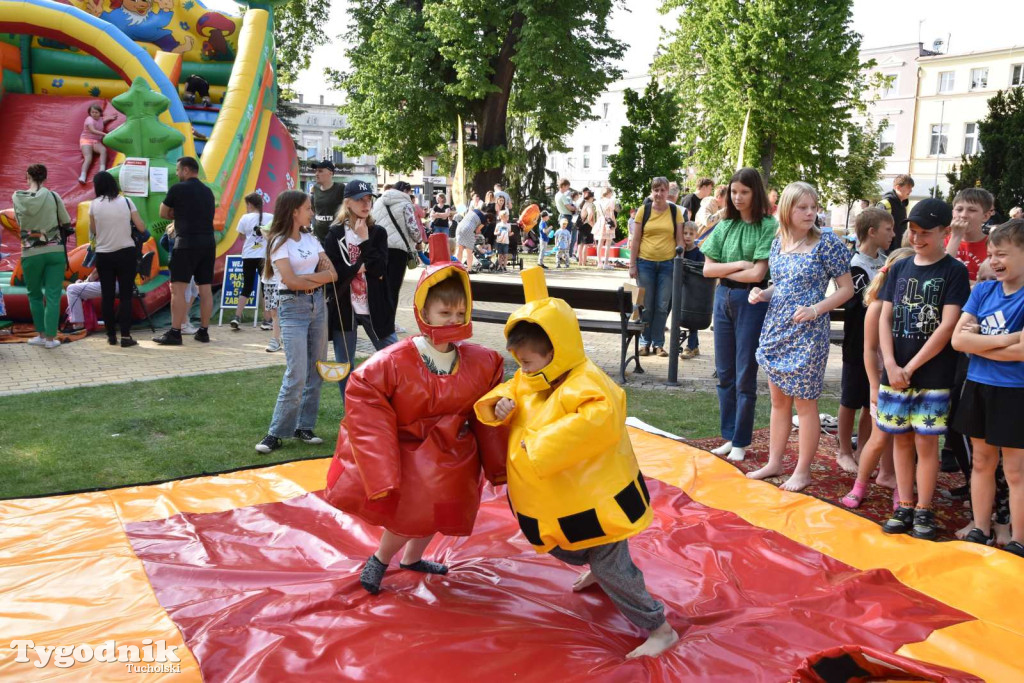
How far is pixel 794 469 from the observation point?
488cm

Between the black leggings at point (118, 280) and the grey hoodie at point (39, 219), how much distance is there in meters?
0.45

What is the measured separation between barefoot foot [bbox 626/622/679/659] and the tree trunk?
75.0 feet

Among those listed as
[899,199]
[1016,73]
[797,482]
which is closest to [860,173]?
[1016,73]

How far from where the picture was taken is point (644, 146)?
25359 mm

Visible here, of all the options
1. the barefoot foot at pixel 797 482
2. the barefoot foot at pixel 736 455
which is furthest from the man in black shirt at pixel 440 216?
the barefoot foot at pixel 797 482

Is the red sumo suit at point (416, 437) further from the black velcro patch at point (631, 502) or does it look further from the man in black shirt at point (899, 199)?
the man in black shirt at point (899, 199)

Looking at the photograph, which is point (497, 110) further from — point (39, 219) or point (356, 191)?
point (356, 191)

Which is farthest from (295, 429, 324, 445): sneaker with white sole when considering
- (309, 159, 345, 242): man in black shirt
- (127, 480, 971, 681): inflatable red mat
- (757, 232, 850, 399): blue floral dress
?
(309, 159, 345, 242): man in black shirt

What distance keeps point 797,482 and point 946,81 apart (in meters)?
54.2

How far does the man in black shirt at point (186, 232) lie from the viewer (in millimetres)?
8797

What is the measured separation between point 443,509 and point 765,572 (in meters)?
1.49

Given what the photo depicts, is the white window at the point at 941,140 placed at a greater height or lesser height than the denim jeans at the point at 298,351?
greater

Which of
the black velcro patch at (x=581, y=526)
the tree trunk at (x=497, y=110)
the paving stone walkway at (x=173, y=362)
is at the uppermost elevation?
the tree trunk at (x=497, y=110)

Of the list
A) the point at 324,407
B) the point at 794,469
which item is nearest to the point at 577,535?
the point at 794,469
